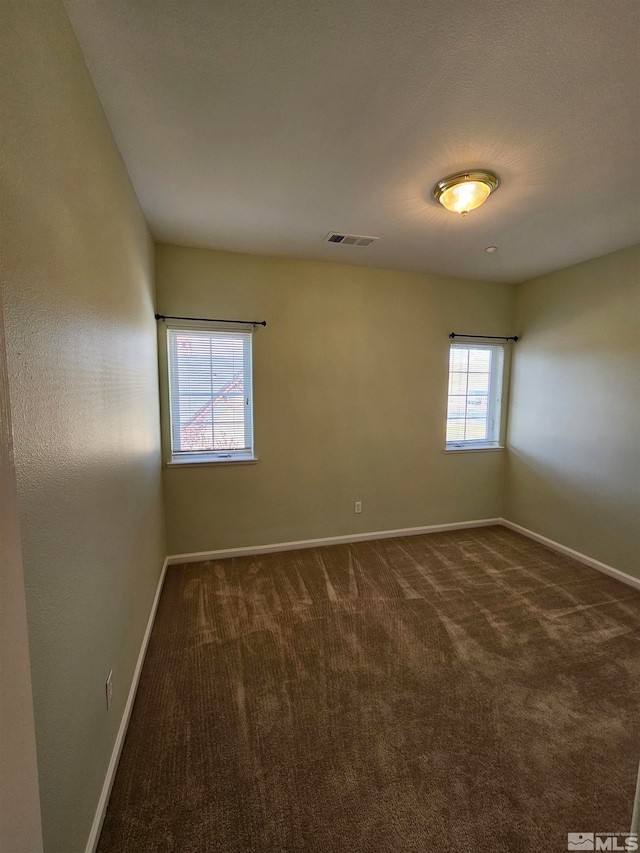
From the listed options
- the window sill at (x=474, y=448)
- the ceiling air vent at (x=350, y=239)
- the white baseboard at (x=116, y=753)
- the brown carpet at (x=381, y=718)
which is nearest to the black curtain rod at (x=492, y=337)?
the window sill at (x=474, y=448)

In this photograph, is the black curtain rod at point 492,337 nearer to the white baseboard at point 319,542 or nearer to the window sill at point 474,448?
the window sill at point 474,448

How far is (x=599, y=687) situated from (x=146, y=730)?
7.41ft

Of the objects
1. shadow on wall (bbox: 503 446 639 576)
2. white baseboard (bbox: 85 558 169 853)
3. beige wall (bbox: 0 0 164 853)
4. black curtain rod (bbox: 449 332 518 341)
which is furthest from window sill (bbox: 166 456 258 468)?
shadow on wall (bbox: 503 446 639 576)

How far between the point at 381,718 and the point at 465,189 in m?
2.69

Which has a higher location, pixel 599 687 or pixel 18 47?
pixel 18 47

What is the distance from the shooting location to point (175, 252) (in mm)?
2787

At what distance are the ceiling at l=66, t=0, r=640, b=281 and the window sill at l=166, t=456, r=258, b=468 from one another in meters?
1.84

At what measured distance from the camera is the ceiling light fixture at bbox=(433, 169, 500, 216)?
69.9 inches

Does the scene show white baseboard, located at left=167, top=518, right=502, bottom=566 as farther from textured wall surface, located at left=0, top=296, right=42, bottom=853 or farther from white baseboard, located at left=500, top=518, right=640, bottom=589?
textured wall surface, located at left=0, top=296, right=42, bottom=853

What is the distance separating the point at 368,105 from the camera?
1.36 metres

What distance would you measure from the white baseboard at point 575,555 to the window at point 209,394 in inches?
119

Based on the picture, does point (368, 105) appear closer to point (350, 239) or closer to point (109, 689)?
point (350, 239)

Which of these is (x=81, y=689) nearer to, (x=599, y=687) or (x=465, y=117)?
(x=599, y=687)

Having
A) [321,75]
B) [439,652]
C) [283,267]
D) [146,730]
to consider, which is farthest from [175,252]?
[439,652]
